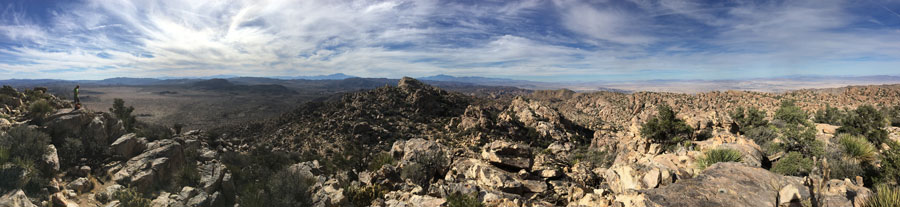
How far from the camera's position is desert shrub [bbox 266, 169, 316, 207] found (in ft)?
34.9

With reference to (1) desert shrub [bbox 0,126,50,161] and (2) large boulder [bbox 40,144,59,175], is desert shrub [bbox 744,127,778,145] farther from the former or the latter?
(1) desert shrub [bbox 0,126,50,161]

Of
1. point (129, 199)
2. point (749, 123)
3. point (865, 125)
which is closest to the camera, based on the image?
point (129, 199)

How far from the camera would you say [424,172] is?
566 inches

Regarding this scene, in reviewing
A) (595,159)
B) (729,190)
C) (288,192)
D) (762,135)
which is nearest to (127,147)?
(288,192)

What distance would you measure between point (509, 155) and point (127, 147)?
Answer: 1705 centimetres

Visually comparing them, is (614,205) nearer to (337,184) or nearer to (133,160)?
(337,184)

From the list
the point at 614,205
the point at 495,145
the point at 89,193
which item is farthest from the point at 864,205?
the point at 89,193

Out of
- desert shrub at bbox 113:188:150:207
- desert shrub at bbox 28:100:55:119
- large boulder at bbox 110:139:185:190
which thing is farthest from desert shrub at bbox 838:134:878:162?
desert shrub at bbox 28:100:55:119

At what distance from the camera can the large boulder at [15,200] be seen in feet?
25.1

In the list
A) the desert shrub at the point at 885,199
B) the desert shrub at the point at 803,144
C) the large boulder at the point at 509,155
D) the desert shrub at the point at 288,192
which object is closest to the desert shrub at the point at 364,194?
the desert shrub at the point at 288,192

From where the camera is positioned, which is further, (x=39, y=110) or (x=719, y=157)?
(x=39, y=110)

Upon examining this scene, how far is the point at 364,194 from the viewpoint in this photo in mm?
11938

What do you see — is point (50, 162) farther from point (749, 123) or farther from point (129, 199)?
point (749, 123)

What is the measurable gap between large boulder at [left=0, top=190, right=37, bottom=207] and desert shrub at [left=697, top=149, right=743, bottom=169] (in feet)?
66.8
